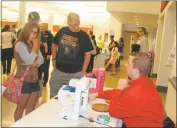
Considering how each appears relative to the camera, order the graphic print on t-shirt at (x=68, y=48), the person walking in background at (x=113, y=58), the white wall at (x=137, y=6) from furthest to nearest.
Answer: the person walking in background at (x=113, y=58) < the white wall at (x=137, y=6) < the graphic print on t-shirt at (x=68, y=48)

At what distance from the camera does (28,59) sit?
261 cm

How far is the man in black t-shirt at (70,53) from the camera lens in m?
2.85

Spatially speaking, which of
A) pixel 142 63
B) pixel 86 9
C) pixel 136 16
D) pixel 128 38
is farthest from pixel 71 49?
pixel 128 38

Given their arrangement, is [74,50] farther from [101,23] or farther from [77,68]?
[101,23]

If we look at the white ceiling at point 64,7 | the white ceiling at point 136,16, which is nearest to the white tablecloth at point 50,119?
the white ceiling at point 136,16

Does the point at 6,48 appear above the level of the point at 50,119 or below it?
above

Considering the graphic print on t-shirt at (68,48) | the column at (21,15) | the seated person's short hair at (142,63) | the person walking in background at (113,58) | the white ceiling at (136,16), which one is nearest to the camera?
the seated person's short hair at (142,63)

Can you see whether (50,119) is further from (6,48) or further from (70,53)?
(6,48)

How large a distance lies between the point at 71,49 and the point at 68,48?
0.11ft

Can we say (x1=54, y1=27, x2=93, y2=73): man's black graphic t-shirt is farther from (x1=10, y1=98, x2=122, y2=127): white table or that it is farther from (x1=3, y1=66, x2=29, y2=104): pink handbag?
(x1=10, y1=98, x2=122, y2=127): white table

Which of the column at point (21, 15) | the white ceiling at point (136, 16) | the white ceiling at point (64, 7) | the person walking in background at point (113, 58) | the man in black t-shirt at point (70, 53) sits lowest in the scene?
the person walking in background at point (113, 58)

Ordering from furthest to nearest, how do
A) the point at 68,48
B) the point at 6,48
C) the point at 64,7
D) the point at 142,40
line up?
1. the point at 64,7
2. the point at 6,48
3. the point at 142,40
4. the point at 68,48

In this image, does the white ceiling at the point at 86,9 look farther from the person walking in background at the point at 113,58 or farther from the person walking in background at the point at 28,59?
the person walking in background at the point at 28,59

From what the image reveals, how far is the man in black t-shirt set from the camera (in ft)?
9.34
